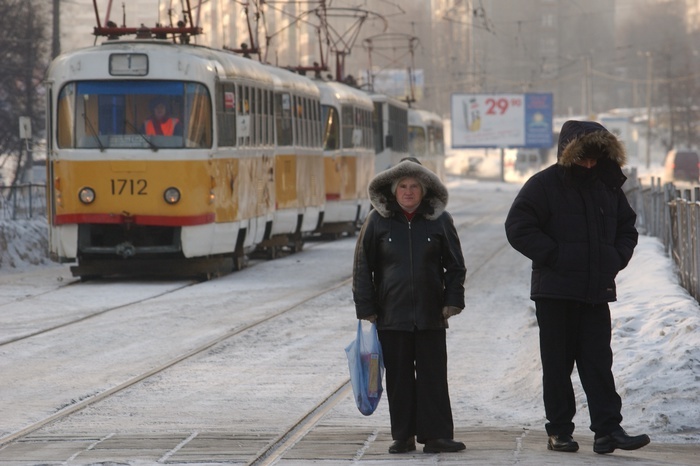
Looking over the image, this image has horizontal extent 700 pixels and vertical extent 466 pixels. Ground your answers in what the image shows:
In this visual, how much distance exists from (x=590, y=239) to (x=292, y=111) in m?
19.2

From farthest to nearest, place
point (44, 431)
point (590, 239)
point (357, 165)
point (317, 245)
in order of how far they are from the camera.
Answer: point (357, 165), point (317, 245), point (44, 431), point (590, 239)

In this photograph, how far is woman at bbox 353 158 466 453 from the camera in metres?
7.84

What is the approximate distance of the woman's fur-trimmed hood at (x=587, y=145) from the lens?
7.78 m

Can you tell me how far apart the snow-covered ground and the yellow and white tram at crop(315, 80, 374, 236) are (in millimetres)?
13057

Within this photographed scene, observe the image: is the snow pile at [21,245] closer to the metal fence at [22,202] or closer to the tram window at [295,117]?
the metal fence at [22,202]

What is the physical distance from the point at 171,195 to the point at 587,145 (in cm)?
1264

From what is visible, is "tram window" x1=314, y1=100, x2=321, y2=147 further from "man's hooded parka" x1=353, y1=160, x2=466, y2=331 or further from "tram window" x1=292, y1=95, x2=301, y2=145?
"man's hooded parka" x1=353, y1=160, x2=466, y2=331

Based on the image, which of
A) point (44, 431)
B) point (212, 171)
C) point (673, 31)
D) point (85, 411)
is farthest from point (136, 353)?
point (673, 31)

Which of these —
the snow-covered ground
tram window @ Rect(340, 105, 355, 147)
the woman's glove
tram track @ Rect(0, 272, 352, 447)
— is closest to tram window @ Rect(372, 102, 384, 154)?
tram window @ Rect(340, 105, 355, 147)

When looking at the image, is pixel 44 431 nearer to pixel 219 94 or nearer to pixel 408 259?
pixel 408 259

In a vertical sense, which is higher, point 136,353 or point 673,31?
point 673,31

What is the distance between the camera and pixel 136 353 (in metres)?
12.8

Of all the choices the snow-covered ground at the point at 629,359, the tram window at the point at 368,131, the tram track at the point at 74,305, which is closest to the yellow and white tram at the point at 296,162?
the tram track at the point at 74,305

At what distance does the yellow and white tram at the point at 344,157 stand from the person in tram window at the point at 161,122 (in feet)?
35.5
